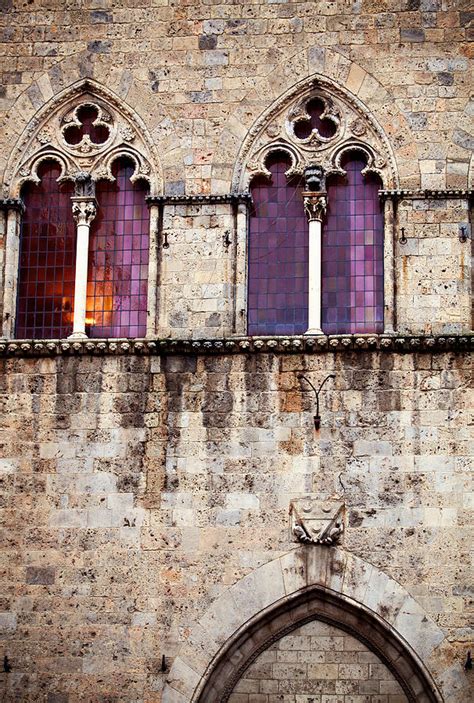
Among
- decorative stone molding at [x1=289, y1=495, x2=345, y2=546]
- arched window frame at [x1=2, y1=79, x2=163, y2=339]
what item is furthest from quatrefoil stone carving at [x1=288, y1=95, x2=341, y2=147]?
decorative stone molding at [x1=289, y1=495, x2=345, y2=546]

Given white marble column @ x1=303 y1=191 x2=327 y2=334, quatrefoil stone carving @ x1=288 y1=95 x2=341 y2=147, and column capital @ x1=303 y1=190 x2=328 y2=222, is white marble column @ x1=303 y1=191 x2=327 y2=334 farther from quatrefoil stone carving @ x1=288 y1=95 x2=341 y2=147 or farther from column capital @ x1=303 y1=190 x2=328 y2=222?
quatrefoil stone carving @ x1=288 y1=95 x2=341 y2=147

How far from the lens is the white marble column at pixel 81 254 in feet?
50.5

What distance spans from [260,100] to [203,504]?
4672mm

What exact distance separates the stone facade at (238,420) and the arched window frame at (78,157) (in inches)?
1.6

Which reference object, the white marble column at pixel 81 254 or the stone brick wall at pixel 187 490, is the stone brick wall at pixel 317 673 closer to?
the stone brick wall at pixel 187 490

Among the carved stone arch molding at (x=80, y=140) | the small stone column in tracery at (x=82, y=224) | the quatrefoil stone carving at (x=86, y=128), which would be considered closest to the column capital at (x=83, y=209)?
the small stone column in tracery at (x=82, y=224)

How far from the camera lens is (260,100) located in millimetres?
15789

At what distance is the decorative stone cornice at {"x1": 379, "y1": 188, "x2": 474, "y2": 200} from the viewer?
15.2 meters

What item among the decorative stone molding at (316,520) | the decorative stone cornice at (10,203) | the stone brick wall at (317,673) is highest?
the decorative stone cornice at (10,203)

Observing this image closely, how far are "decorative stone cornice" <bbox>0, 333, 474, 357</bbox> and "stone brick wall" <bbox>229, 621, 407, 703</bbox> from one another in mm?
2916

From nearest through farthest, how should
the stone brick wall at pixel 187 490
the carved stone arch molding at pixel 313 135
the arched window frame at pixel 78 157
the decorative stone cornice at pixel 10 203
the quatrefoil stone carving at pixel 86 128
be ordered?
the stone brick wall at pixel 187 490, the carved stone arch molding at pixel 313 135, the arched window frame at pixel 78 157, the decorative stone cornice at pixel 10 203, the quatrefoil stone carving at pixel 86 128

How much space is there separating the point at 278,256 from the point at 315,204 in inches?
28.0

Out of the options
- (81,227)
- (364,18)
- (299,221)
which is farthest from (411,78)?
(81,227)

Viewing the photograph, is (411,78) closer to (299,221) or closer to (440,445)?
(299,221)
